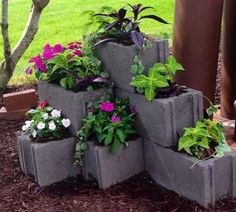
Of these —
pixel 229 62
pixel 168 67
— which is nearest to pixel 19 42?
pixel 229 62

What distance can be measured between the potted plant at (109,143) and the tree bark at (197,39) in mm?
658

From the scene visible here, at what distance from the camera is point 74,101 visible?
3.80 meters

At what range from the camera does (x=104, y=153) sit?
12.0 feet

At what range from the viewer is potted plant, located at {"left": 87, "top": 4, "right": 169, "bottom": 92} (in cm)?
365

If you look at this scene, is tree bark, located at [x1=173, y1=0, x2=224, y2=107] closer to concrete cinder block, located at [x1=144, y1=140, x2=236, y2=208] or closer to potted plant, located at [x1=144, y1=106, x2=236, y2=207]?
potted plant, located at [x1=144, y1=106, x2=236, y2=207]

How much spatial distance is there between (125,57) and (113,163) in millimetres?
717

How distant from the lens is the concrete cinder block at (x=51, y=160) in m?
3.85

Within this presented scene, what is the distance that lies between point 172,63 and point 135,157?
0.71 meters

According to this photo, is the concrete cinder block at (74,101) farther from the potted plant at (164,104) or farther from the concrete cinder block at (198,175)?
the concrete cinder block at (198,175)

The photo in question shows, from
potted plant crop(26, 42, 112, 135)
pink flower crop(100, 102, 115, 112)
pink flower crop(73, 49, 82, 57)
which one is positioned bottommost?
pink flower crop(100, 102, 115, 112)

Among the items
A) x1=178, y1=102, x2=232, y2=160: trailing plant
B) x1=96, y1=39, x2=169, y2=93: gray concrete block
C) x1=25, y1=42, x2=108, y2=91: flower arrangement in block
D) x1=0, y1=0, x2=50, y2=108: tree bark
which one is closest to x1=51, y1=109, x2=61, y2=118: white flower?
x1=25, y1=42, x2=108, y2=91: flower arrangement in block

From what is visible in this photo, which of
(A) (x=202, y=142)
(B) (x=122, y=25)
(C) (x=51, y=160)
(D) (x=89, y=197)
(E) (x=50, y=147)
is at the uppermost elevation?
(B) (x=122, y=25)

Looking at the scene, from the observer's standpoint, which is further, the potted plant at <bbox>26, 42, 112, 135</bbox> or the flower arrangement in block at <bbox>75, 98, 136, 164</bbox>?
the potted plant at <bbox>26, 42, 112, 135</bbox>

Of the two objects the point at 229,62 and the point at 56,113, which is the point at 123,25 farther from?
the point at 229,62
